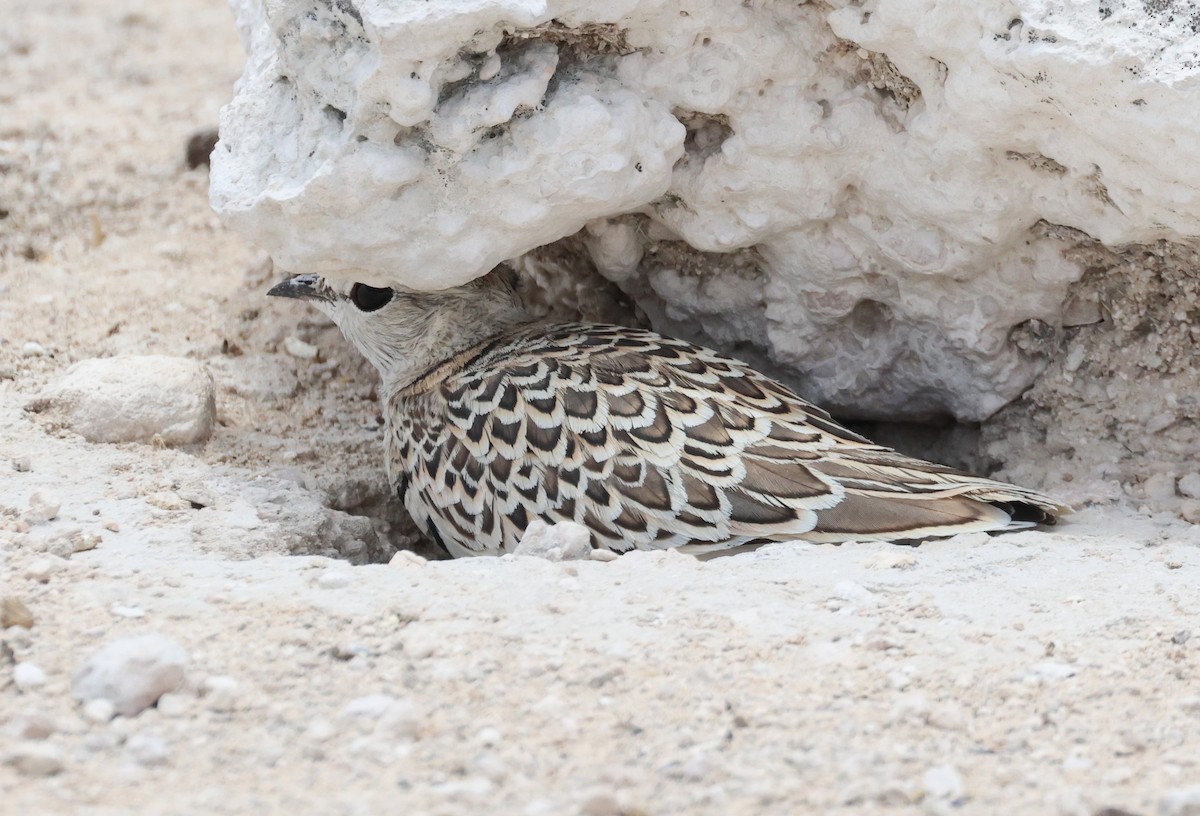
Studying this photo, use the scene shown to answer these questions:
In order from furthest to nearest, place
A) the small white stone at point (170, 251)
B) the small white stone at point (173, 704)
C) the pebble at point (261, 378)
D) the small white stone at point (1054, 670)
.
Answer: the small white stone at point (170, 251) < the pebble at point (261, 378) < the small white stone at point (1054, 670) < the small white stone at point (173, 704)

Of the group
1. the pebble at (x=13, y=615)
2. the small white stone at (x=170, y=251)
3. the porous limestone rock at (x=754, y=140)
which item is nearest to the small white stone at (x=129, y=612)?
the pebble at (x=13, y=615)

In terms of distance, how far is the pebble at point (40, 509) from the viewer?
2.38 metres

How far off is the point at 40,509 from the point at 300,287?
3.41 ft

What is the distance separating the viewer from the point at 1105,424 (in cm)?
304

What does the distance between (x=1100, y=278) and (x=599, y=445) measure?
3.99ft

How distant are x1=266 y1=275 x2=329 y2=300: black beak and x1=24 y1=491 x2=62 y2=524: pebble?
3.20 feet

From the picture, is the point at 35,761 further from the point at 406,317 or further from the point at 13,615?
the point at 406,317

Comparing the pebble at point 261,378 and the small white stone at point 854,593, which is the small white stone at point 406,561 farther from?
the pebble at point 261,378

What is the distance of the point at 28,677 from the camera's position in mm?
1715

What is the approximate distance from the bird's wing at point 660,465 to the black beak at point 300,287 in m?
0.53

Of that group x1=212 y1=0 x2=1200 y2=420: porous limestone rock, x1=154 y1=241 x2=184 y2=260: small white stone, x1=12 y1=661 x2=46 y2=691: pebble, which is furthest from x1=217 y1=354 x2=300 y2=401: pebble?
x1=12 y1=661 x2=46 y2=691: pebble

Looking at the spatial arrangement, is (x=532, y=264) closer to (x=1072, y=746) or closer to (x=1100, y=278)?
(x=1100, y=278)

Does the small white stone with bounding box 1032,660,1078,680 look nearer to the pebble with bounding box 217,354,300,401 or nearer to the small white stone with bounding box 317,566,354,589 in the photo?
the small white stone with bounding box 317,566,354,589

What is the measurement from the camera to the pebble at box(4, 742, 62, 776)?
151 cm
